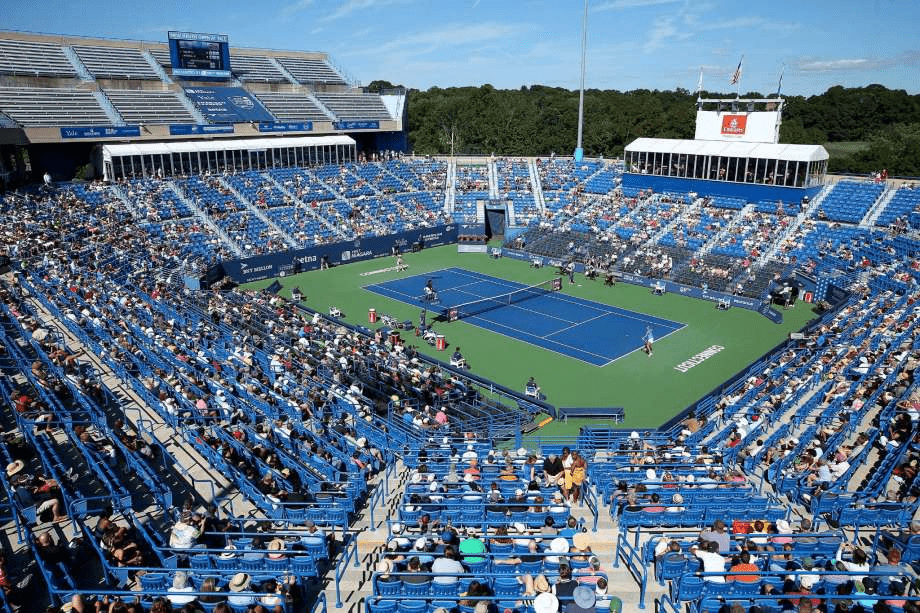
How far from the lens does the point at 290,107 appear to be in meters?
60.4

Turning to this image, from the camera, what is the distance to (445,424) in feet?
65.3

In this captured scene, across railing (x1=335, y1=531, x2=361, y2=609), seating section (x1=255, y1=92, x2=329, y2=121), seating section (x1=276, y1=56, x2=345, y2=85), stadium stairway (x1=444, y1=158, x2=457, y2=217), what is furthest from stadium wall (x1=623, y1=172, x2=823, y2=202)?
railing (x1=335, y1=531, x2=361, y2=609)

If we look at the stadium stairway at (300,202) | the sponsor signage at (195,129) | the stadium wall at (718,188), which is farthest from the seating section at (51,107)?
the stadium wall at (718,188)

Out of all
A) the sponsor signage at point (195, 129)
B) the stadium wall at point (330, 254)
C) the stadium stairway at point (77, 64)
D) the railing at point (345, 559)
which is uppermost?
the stadium stairway at point (77, 64)

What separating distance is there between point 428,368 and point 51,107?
40.1 meters

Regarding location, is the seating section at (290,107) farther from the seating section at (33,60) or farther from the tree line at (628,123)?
the tree line at (628,123)

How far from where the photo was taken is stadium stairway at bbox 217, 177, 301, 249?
44.9m

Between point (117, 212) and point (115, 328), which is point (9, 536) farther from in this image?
point (117, 212)

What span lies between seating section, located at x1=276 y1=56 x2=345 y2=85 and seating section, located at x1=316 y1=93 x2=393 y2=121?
2.93 metres

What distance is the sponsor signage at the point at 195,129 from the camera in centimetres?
5106

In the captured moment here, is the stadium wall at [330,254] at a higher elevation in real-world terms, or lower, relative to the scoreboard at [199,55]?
lower

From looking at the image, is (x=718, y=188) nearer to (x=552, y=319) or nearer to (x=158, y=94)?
(x=552, y=319)

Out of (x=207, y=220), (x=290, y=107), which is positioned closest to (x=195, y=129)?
(x=290, y=107)

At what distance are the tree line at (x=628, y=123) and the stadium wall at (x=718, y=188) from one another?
22.7m
